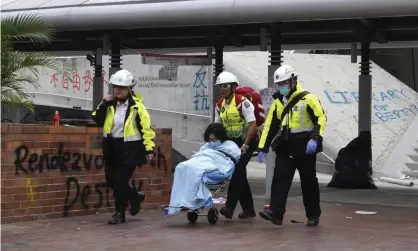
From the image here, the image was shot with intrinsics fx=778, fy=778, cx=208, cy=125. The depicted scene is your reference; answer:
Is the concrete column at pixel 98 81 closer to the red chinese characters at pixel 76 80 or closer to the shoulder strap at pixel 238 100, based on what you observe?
the red chinese characters at pixel 76 80

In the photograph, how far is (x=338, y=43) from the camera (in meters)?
15.8

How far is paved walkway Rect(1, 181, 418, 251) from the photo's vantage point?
789 centimetres

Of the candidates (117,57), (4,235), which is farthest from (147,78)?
(4,235)

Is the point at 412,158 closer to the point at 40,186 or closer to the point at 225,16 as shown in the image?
the point at 225,16

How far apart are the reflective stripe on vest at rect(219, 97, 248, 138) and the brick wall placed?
155cm

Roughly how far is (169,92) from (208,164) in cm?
1161

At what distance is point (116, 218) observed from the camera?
955 cm

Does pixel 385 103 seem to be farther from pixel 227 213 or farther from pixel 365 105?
pixel 227 213

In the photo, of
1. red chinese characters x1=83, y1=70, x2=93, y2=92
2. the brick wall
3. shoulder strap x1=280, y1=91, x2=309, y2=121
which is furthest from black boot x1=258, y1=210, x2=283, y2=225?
red chinese characters x1=83, y1=70, x2=93, y2=92

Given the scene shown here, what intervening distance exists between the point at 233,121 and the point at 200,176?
41.4 inches

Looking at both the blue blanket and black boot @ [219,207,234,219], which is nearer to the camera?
the blue blanket

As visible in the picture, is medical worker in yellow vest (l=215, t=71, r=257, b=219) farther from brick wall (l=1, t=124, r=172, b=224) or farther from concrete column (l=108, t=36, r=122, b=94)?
concrete column (l=108, t=36, r=122, b=94)

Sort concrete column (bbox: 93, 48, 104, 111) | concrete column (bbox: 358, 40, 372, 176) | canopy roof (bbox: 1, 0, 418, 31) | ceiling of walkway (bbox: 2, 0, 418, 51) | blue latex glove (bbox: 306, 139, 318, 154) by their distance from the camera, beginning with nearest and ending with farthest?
blue latex glove (bbox: 306, 139, 318, 154) → canopy roof (bbox: 1, 0, 418, 31) → ceiling of walkway (bbox: 2, 0, 418, 51) → concrete column (bbox: 358, 40, 372, 176) → concrete column (bbox: 93, 48, 104, 111)

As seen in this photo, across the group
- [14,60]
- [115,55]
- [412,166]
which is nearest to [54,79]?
[115,55]
